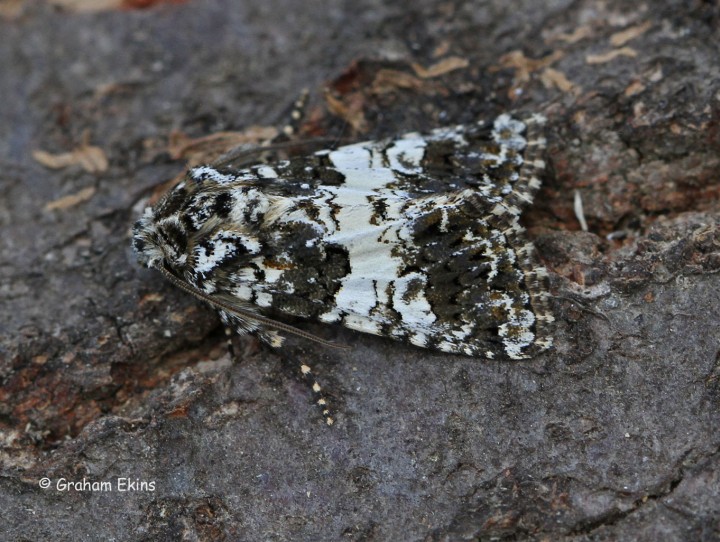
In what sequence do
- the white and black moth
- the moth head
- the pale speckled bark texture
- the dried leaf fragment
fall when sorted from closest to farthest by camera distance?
the pale speckled bark texture < the white and black moth < the moth head < the dried leaf fragment

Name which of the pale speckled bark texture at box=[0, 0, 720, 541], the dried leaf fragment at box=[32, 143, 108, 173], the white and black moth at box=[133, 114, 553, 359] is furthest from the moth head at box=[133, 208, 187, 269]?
the dried leaf fragment at box=[32, 143, 108, 173]

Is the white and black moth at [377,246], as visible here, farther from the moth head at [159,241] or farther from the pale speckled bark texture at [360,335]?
the pale speckled bark texture at [360,335]

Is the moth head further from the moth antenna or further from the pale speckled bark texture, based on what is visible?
the pale speckled bark texture

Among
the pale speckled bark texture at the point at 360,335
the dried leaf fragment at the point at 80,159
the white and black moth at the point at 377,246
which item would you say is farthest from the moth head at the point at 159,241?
the dried leaf fragment at the point at 80,159

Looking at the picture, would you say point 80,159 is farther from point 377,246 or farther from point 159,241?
point 377,246

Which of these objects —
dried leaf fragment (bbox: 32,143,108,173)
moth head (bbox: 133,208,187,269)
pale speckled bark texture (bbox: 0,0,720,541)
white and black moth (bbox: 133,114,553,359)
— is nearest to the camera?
pale speckled bark texture (bbox: 0,0,720,541)

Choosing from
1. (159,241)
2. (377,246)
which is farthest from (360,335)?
(159,241)
